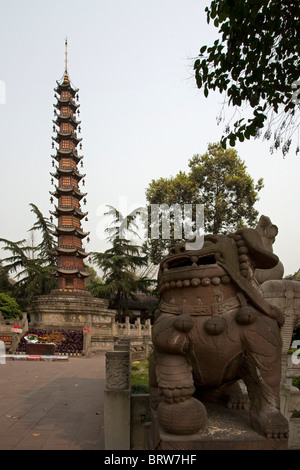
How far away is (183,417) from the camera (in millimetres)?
2492

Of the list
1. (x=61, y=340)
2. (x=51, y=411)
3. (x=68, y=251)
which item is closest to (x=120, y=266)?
(x=68, y=251)

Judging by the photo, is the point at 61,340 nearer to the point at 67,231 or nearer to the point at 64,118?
the point at 67,231

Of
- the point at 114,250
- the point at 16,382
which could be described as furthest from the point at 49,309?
the point at 16,382

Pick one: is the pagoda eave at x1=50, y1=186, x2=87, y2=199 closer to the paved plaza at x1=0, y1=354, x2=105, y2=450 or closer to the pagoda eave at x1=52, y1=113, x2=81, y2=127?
the pagoda eave at x1=52, y1=113, x2=81, y2=127

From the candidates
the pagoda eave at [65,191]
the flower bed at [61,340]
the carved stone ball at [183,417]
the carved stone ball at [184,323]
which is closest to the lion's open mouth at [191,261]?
the carved stone ball at [184,323]

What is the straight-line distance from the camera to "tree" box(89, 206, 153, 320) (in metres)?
30.2

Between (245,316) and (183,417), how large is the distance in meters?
0.82

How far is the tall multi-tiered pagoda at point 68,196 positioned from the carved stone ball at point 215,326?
2695 cm

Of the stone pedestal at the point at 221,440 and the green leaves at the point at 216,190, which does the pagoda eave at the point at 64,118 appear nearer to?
the green leaves at the point at 216,190

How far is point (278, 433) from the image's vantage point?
8.12 feet

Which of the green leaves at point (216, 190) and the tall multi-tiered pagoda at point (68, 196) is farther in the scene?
the tall multi-tiered pagoda at point (68, 196)

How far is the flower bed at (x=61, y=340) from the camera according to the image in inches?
687

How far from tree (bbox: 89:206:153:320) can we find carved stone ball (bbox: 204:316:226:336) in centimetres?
2744
